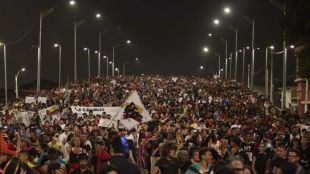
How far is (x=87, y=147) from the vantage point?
14.5 metres

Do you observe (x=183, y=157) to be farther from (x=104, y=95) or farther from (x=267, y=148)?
(x=104, y=95)

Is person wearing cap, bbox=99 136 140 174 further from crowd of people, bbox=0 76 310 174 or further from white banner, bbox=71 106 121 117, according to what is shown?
white banner, bbox=71 106 121 117

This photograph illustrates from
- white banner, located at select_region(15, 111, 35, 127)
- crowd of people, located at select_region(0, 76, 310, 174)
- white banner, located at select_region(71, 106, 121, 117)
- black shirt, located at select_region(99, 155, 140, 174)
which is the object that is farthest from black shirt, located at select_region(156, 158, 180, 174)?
white banner, located at select_region(15, 111, 35, 127)

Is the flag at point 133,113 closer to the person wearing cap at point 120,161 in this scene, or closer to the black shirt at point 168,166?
the black shirt at point 168,166

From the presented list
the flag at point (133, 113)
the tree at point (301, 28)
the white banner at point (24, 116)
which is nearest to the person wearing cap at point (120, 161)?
the flag at point (133, 113)

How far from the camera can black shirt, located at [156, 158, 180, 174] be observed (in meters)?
10.7

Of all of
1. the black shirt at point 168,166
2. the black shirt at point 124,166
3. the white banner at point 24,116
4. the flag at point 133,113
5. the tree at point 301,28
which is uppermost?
the tree at point 301,28

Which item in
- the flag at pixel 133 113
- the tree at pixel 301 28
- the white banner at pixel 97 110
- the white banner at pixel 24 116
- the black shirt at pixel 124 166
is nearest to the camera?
the black shirt at pixel 124 166

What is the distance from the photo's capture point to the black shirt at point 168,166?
10.7m

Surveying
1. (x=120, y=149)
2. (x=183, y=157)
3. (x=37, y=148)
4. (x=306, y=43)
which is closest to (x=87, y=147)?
(x=37, y=148)

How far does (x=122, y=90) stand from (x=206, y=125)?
27.8 m

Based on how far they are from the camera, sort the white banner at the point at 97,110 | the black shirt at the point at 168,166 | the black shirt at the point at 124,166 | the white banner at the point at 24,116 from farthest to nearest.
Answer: the white banner at the point at 24,116 → the white banner at the point at 97,110 → the black shirt at the point at 168,166 → the black shirt at the point at 124,166

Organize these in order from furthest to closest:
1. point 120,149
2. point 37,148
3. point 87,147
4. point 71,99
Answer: point 71,99 < point 87,147 < point 37,148 < point 120,149

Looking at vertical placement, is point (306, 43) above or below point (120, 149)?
above
